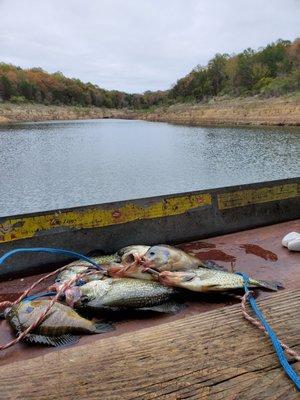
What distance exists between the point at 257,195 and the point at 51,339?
10.5 feet

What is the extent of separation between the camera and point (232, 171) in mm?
26812

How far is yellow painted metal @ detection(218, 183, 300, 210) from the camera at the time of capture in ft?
16.3

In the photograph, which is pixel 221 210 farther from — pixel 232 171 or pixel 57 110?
pixel 57 110

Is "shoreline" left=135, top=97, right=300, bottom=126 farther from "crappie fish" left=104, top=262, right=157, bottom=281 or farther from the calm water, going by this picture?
"crappie fish" left=104, top=262, right=157, bottom=281

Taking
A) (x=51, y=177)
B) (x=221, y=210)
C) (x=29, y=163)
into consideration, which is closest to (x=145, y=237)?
(x=221, y=210)

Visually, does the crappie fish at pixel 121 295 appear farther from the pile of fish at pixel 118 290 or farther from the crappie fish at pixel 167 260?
the crappie fish at pixel 167 260

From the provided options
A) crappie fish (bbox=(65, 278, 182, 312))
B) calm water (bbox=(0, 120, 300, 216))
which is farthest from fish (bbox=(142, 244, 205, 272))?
calm water (bbox=(0, 120, 300, 216))

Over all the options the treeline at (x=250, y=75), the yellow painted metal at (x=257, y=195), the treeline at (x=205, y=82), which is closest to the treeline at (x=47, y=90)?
the treeline at (x=205, y=82)

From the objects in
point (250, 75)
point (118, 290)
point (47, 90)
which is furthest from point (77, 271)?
point (47, 90)

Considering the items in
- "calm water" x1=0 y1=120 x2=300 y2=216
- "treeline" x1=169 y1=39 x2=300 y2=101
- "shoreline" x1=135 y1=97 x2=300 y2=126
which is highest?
"treeline" x1=169 y1=39 x2=300 y2=101

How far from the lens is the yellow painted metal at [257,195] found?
16.3ft

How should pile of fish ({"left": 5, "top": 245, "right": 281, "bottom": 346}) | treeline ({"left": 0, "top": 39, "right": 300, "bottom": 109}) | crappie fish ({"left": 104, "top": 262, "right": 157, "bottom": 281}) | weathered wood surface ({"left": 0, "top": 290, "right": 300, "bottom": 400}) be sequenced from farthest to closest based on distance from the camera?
1. treeline ({"left": 0, "top": 39, "right": 300, "bottom": 109})
2. crappie fish ({"left": 104, "top": 262, "right": 157, "bottom": 281})
3. pile of fish ({"left": 5, "top": 245, "right": 281, "bottom": 346})
4. weathered wood surface ({"left": 0, "top": 290, "right": 300, "bottom": 400})

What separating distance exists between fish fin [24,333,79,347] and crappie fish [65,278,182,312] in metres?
0.34

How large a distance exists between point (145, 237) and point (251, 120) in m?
70.1
